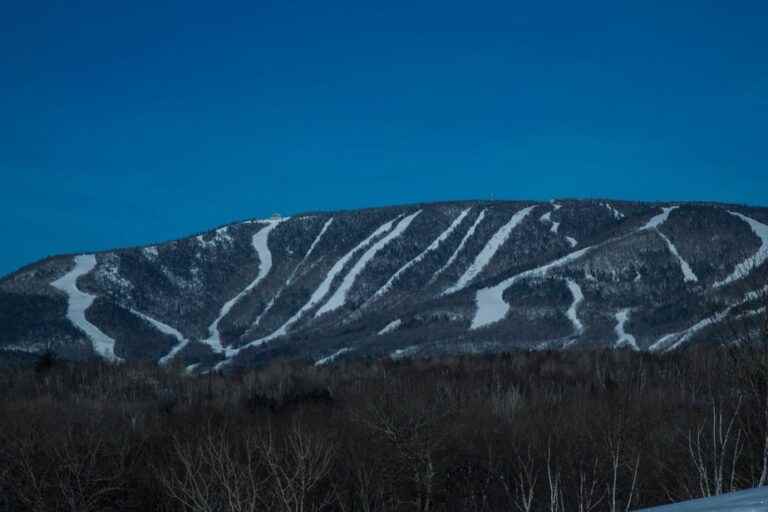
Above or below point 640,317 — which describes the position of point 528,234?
above

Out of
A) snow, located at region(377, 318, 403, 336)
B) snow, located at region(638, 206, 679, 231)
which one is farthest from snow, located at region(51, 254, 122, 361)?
snow, located at region(638, 206, 679, 231)

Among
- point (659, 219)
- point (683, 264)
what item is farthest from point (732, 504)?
point (659, 219)

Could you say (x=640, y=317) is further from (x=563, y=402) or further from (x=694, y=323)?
(x=563, y=402)

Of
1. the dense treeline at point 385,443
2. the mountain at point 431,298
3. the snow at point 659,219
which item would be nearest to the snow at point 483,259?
the mountain at point 431,298


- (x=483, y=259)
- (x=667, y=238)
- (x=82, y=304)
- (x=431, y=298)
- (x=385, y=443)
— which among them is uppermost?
(x=483, y=259)

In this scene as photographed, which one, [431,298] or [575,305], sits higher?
[431,298]

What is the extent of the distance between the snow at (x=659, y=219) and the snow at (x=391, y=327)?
1988 inches

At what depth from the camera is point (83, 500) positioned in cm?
3016

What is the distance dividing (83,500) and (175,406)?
30380 millimetres

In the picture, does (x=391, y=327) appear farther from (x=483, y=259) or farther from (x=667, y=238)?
(x=667, y=238)

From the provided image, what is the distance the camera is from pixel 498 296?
492 ft

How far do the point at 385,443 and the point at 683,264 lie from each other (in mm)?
123579

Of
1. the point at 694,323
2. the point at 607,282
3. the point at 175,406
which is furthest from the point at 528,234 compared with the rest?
the point at 175,406

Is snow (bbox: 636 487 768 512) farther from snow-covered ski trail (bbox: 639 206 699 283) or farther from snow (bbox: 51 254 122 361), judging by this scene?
snow-covered ski trail (bbox: 639 206 699 283)
